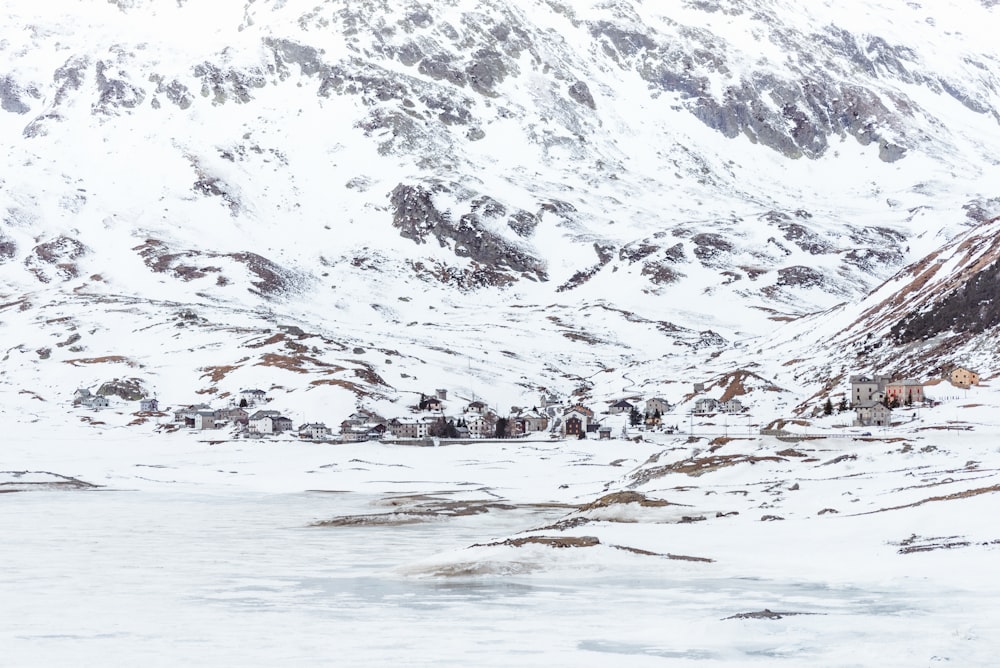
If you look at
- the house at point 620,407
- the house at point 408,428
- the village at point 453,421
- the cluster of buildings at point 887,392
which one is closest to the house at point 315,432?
the village at point 453,421

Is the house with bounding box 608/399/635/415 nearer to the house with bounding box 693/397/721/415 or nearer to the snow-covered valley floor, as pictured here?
the house with bounding box 693/397/721/415

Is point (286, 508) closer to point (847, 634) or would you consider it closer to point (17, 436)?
point (847, 634)

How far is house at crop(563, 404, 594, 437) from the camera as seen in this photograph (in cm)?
15975

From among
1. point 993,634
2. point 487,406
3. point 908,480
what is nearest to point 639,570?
point 993,634

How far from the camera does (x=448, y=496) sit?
3278 inches

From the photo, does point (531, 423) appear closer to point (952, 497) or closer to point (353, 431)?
point (353, 431)

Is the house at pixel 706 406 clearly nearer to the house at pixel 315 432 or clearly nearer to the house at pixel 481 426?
the house at pixel 481 426

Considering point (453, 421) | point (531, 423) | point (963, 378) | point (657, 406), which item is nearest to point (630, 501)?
point (963, 378)

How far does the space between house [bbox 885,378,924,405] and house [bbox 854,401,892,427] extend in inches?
360

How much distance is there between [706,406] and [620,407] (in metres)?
16.4

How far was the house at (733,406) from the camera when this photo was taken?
151 meters

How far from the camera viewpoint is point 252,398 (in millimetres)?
185750

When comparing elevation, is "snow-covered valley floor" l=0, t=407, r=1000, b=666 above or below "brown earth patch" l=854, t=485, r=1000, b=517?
below

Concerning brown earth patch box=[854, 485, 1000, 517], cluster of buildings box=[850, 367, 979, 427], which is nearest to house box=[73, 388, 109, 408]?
cluster of buildings box=[850, 367, 979, 427]
